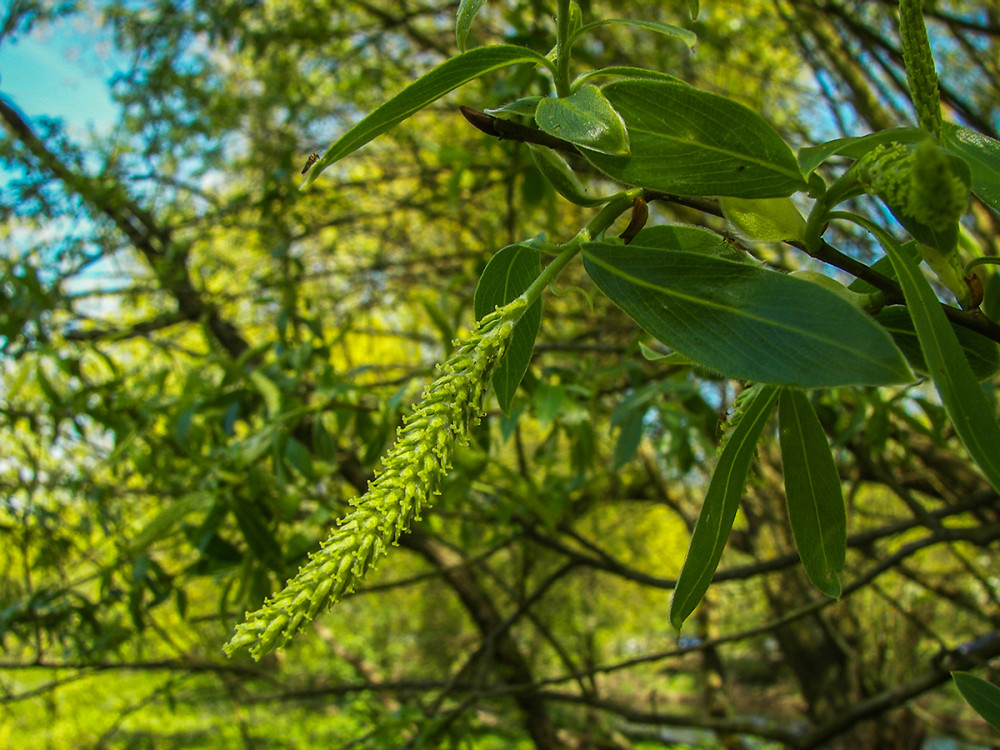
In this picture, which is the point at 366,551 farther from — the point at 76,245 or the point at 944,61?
the point at 944,61

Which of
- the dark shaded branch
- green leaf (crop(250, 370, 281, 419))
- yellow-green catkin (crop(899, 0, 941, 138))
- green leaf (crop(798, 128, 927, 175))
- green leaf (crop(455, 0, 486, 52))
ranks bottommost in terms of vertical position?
green leaf (crop(798, 128, 927, 175))

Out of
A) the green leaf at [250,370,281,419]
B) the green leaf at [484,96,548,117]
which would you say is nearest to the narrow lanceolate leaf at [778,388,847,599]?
the green leaf at [484,96,548,117]

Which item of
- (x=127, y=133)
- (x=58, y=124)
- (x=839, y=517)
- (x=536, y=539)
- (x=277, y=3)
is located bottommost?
(x=839, y=517)

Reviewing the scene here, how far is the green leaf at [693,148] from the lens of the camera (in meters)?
0.45

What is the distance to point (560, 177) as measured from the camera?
1.71 feet

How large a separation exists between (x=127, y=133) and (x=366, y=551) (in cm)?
→ 327

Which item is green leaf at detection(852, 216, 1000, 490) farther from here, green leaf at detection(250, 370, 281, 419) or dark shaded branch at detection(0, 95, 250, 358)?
dark shaded branch at detection(0, 95, 250, 358)

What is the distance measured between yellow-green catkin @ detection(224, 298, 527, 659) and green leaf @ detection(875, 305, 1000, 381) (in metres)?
0.30

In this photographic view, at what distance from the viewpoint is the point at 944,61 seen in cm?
360

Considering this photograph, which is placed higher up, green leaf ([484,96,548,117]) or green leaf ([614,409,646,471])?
green leaf ([614,409,646,471])

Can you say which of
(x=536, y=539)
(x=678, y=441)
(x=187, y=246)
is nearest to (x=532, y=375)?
(x=678, y=441)

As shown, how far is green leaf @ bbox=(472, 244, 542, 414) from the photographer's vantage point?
0.53 meters

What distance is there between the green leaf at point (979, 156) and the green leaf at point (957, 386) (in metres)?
0.14

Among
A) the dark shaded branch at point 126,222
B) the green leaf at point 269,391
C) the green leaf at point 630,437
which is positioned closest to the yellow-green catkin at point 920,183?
the green leaf at point 630,437
